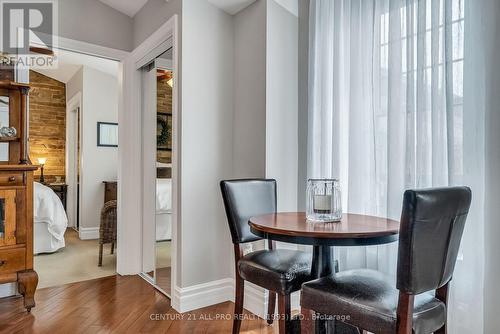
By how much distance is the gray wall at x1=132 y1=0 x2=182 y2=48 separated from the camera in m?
2.74

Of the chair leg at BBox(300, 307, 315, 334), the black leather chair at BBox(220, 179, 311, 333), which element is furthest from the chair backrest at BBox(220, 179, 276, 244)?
the chair leg at BBox(300, 307, 315, 334)

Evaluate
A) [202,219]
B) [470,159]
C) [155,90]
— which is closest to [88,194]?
[155,90]

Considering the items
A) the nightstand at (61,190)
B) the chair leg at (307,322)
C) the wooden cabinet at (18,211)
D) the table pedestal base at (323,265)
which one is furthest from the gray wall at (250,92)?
the nightstand at (61,190)

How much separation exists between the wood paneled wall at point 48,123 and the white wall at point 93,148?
32.2 inches

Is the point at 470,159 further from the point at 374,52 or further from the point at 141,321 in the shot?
the point at 141,321

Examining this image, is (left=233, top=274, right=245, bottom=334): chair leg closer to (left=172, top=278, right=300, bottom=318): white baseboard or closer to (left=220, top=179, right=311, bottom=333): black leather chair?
(left=220, top=179, right=311, bottom=333): black leather chair

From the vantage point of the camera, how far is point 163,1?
2.88 meters

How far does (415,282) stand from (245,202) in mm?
1167

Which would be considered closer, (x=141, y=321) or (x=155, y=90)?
(x=141, y=321)

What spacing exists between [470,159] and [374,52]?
850 millimetres

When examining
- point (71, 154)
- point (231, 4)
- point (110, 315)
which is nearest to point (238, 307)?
point (110, 315)

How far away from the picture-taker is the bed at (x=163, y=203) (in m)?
3.06

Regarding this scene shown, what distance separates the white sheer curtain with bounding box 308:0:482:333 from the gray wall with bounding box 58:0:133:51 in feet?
6.30

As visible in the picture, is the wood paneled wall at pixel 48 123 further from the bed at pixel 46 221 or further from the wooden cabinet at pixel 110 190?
the bed at pixel 46 221
